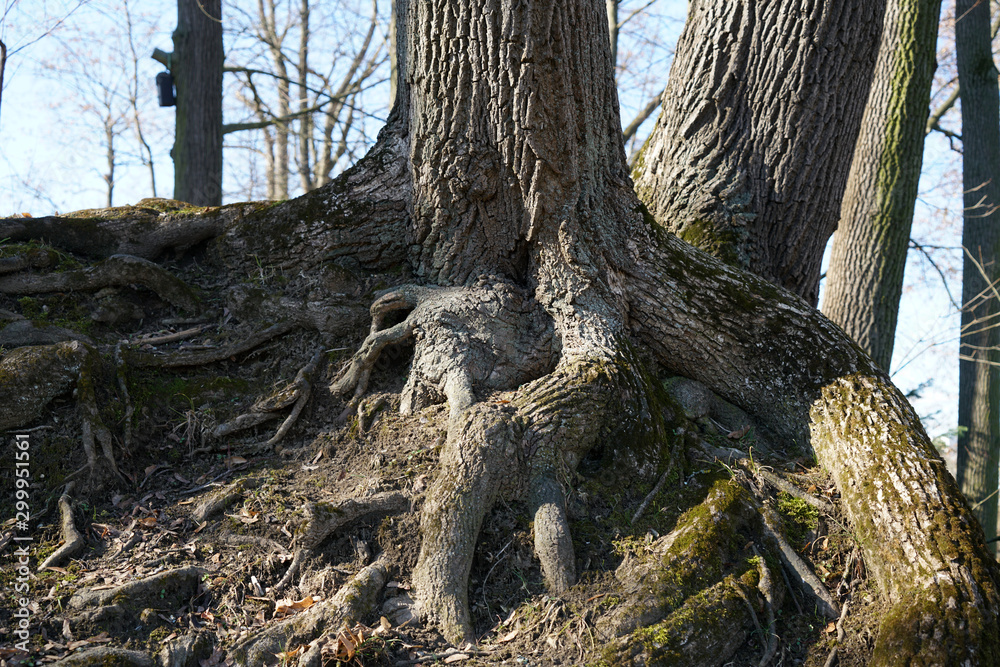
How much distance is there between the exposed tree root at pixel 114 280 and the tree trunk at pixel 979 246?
10666 millimetres

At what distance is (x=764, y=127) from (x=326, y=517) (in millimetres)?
4174

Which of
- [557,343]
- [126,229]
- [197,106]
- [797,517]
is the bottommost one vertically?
[797,517]

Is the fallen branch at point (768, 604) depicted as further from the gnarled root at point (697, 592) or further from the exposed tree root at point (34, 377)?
the exposed tree root at point (34, 377)

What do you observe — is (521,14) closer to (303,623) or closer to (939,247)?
(303,623)

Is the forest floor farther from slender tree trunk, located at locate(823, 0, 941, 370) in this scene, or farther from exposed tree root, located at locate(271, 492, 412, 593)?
slender tree trunk, located at locate(823, 0, 941, 370)

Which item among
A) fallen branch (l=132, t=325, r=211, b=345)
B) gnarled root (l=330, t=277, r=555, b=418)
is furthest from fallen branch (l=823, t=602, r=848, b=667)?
fallen branch (l=132, t=325, r=211, b=345)

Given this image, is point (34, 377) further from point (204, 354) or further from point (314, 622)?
point (314, 622)

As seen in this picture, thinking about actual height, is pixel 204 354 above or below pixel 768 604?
above

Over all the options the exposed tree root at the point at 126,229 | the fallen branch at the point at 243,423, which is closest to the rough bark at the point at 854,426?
the fallen branch at the point at 243,423

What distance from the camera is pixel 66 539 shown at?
3.08 m

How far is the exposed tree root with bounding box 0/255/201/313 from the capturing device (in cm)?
421

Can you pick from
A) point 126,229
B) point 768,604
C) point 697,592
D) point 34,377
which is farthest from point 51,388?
point 768,604

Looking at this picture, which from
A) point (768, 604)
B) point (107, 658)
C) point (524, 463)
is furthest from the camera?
point (524, 463)

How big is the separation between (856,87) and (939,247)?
24.0 feet
